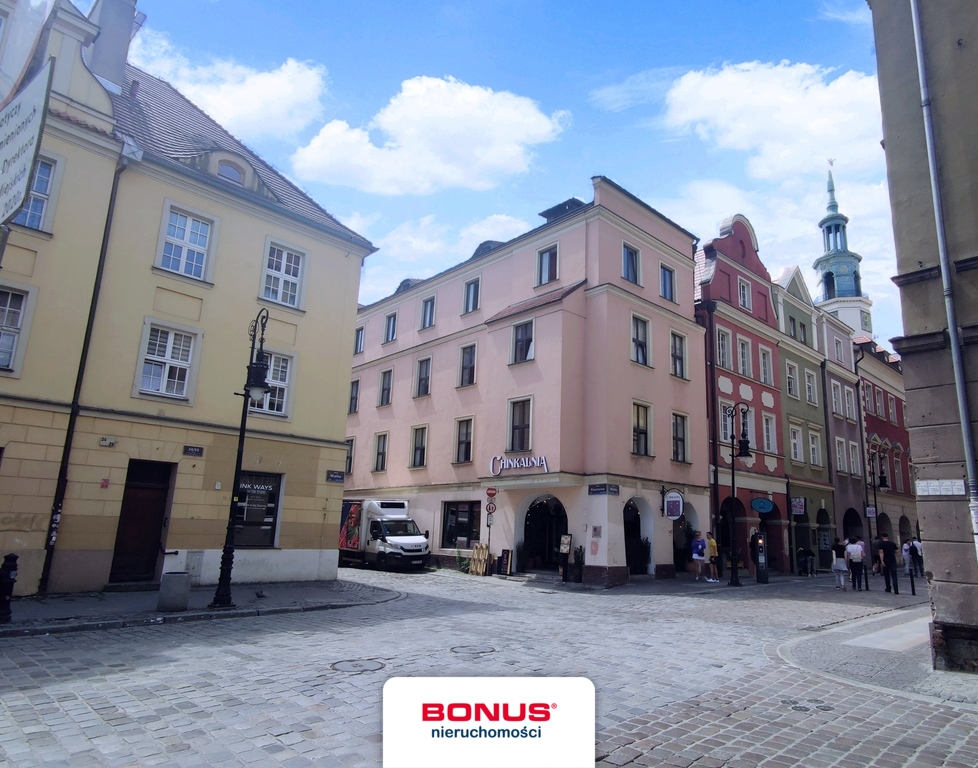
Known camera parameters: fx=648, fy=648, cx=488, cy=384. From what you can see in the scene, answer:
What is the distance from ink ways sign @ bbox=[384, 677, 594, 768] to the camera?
6.72 feet

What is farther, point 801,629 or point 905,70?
point 801,629

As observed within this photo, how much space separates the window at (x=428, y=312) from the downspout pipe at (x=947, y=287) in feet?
80.6

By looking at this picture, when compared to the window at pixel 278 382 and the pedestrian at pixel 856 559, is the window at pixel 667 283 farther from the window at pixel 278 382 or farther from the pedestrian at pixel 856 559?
the window at pixel 278 382

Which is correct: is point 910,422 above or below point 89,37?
below

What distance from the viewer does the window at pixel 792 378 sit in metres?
35.9

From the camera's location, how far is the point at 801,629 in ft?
41.9

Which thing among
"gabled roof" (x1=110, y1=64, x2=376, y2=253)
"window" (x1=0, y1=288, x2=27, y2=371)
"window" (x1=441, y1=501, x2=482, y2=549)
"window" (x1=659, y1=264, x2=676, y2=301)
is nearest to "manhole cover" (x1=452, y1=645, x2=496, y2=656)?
"window" (x1=0, y1=288, x2=27, y2=371)

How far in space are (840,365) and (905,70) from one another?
Answer: 34.4 m

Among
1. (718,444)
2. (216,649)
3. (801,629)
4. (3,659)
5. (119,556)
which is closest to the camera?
(3,659)

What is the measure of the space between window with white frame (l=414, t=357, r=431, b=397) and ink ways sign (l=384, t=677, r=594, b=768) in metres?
29.8

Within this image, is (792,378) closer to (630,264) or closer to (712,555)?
(712,555)

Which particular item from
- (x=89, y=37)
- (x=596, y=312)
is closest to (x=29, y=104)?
(x=89, y=37)

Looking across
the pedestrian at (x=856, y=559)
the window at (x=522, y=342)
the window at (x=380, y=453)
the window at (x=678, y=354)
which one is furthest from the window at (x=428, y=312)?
the pedestrian at (x=856, y=559)

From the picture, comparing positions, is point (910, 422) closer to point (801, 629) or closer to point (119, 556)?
point (801, 629)
